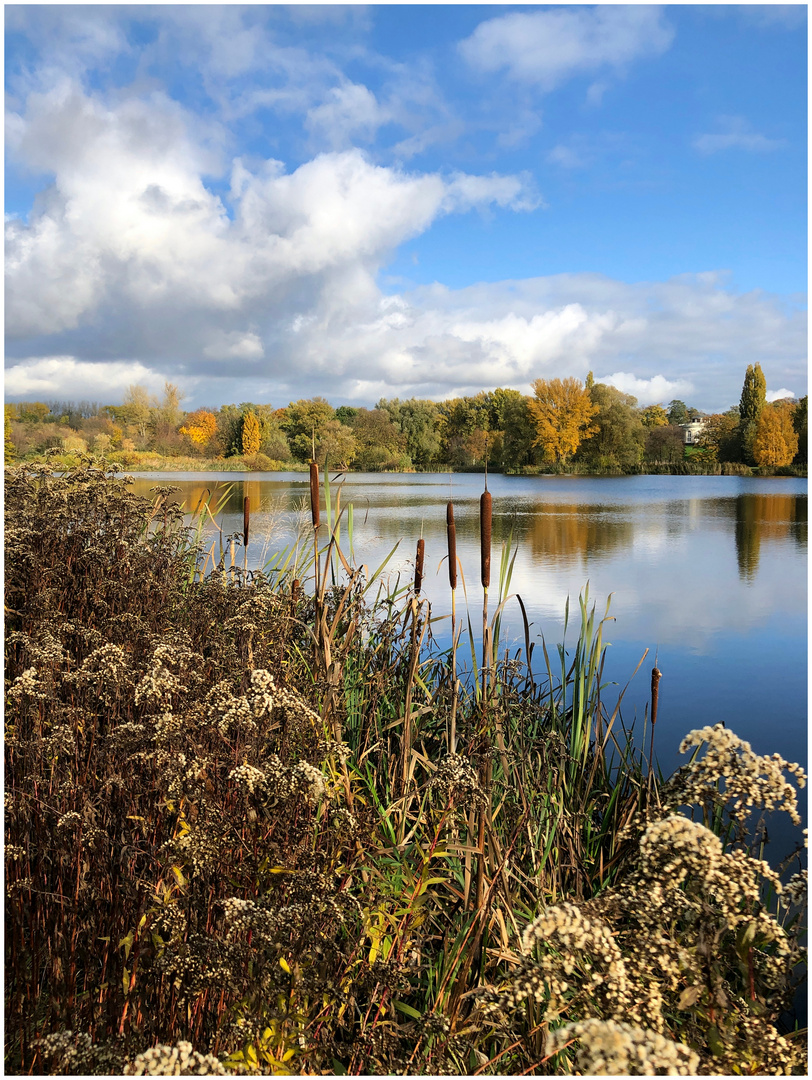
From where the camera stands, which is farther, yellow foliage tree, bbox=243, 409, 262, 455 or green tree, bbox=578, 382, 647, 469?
green tree, bbox=578, 382, 647, 469

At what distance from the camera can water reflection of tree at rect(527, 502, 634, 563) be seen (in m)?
14.8

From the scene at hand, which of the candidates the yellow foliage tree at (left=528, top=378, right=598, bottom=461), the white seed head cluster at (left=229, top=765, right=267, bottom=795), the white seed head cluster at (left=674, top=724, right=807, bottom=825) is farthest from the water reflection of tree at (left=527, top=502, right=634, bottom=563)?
the white seed head cluster at (left=229, top=765, right=267, bottom=795)

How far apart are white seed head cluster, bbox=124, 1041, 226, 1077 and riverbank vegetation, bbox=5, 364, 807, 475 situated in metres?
23.5

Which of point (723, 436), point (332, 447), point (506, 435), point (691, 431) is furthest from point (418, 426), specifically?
point (332, 447)

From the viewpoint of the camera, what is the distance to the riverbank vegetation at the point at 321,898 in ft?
3.99

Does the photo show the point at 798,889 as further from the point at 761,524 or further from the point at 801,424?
the point at 801,424

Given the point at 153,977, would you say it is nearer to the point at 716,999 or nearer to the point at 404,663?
the point at 716,999

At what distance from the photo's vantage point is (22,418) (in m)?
20.2

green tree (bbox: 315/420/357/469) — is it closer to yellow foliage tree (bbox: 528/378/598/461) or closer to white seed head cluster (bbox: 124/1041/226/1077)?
white seed head cluster (bbox: 124/1041/226/1077)

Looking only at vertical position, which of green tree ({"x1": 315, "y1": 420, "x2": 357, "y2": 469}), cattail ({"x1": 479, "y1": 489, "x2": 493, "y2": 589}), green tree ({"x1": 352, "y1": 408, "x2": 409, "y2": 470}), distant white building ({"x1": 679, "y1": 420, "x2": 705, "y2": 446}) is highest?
distant white building ({"x1": 679, "y1": 420, "x2": 705, "y2": 446})

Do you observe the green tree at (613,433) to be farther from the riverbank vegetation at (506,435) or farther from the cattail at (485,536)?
the cattail at (485,536)

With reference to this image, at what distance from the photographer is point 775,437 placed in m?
27.5

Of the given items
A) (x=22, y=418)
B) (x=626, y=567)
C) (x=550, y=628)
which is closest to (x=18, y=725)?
(x=550, y=628)

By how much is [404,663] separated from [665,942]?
9.30ft
